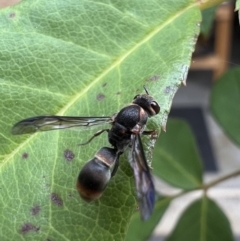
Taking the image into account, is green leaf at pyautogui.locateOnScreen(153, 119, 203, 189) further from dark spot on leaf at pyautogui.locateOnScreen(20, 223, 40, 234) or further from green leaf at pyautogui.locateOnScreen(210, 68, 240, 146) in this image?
dark spot on leaf at pyautogui.locateOnScreen(20, 223, 40, 234)

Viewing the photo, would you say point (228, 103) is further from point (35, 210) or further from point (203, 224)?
Answer: point (35, 210)

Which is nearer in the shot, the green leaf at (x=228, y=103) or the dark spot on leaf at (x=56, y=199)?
the dark spot on leaf at (x=56, y=199)

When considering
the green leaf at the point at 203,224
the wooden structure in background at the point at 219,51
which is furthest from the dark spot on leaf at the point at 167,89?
the wooden structure in background at the point at 219,51

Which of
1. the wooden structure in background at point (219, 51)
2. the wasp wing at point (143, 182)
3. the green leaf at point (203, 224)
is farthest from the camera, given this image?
the wooden structure in background at point (219, 51)

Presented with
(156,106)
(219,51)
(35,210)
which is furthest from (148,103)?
(219,51)

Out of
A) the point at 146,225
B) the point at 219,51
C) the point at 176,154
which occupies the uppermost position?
the point at 219,51

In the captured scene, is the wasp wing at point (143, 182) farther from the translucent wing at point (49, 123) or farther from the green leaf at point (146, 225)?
the green leaf at point (146, 225)

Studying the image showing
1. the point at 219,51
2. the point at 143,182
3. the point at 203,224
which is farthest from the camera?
the point at 219,51

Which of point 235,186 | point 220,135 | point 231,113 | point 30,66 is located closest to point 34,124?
point 30,66
